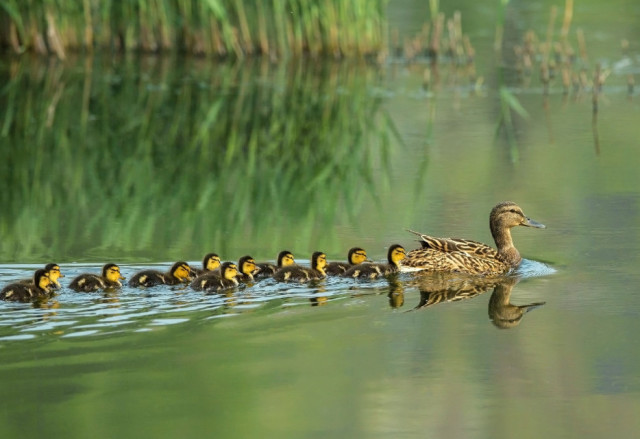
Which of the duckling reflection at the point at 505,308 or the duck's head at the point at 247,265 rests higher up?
the duck's head at the point at 247,265

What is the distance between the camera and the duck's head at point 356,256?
8578 millimetres

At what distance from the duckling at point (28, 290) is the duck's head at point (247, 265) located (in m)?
1.12

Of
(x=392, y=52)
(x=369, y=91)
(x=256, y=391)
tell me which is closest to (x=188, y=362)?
(x=256, y=391)

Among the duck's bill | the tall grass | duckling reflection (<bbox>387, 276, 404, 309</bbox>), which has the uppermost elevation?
the tall grass

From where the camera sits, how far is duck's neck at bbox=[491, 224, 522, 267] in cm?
890

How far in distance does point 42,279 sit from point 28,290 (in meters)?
0.13

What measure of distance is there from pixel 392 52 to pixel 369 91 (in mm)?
3790

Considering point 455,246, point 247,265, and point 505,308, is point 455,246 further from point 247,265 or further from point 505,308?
point 247,265

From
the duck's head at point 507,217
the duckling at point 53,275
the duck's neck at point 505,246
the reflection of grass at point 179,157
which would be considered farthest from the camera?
the reflection of grass at point 179,157

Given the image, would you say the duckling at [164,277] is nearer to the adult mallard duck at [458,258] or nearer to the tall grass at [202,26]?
the adult mallard duck at [458,258]

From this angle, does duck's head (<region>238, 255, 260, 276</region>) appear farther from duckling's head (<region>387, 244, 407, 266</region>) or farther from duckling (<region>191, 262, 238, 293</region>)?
duckling's head (<region>387, 244, 407, 266</region>)

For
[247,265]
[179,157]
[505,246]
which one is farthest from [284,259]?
[179,157]

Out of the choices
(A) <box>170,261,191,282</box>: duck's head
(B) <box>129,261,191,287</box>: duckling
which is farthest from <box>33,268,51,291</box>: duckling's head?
(A) <box>170,261,191,282</box>: duck's head

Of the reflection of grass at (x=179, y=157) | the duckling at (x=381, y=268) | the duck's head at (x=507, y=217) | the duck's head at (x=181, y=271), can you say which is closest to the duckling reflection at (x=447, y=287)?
the duckling at (x=381, y=268)
